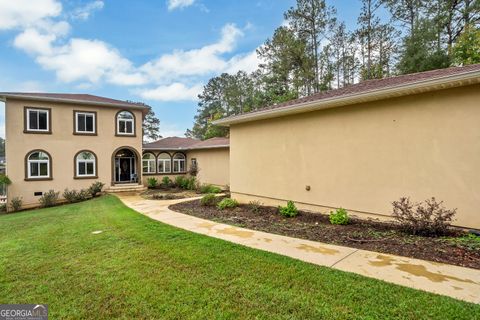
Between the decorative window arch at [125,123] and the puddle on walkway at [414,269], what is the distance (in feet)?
56.1

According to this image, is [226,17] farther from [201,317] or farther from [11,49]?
[201,317]

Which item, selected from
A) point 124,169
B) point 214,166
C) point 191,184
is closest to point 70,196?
point 124,169

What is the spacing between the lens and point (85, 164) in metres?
15.7

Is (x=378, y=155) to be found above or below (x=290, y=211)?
above

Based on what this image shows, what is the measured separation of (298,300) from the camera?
9.07ft

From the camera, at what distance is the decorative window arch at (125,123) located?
16.8 m

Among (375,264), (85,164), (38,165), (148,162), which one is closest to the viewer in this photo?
(375,264)

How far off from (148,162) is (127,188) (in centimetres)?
393

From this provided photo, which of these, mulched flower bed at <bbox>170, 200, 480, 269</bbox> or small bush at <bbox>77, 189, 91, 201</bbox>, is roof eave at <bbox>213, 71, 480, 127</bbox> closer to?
mulched flower bed at <bbox>170, 200, 480, 269</bbox>

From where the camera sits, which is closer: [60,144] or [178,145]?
[60,144]

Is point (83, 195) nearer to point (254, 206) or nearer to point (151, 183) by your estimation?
point (151, 183)

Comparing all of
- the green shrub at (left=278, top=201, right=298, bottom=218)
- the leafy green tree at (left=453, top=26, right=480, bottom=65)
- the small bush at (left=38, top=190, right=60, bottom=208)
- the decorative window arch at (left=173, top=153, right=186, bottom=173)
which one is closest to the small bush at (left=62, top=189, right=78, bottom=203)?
the small bush at (left=38, top=190, right=60, bottom=208)

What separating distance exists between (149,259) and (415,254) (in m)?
4.66

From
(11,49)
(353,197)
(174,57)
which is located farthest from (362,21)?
(11,49)
